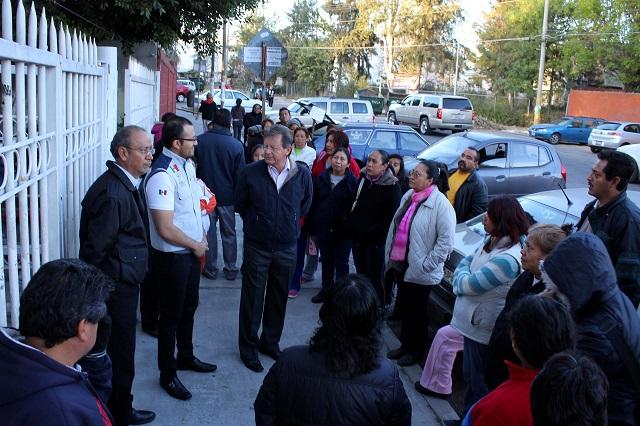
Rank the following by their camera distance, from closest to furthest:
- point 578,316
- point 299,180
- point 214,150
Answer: point 578,316, point 299,180, point 214,150

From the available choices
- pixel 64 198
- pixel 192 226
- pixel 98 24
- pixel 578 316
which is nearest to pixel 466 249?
pixel 192 226

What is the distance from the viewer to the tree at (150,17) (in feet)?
27.3

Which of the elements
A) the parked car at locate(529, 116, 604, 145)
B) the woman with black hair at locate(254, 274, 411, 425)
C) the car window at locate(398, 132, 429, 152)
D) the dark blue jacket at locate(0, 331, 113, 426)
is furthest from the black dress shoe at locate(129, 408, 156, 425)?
the parked car at locate(529, 116, 604, 145)

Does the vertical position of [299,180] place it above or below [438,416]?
above

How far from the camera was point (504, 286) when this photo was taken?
3.85 meters

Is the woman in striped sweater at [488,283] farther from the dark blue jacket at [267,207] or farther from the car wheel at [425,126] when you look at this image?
the car wheel at [425,126]

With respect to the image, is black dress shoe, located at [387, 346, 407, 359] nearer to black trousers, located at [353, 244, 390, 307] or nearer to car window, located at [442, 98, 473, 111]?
black trousers, located at [353, 244, 390, 307]

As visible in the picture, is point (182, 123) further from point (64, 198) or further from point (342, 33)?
point (342, 33)

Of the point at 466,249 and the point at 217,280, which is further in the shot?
the point at 217,280

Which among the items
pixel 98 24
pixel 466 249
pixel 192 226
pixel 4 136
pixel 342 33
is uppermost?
pixel 342 33

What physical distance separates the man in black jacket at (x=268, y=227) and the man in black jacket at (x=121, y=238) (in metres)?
1.19

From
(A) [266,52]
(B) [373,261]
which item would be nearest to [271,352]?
(B) [373,261]

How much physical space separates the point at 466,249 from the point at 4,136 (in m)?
4.11

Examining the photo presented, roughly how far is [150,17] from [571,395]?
29.1 ft
